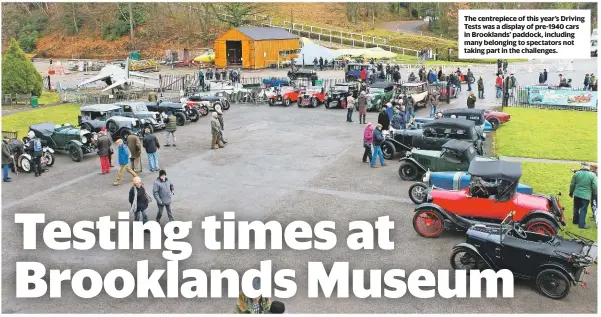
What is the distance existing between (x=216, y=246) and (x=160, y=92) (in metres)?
24.2

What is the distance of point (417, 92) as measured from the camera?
28.7 m

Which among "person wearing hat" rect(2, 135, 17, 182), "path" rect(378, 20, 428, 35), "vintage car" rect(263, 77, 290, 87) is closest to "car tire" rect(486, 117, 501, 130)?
"vintage car" rect(263, 77, 290, 87)

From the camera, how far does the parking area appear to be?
944cm

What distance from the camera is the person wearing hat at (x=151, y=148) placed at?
1742 cm

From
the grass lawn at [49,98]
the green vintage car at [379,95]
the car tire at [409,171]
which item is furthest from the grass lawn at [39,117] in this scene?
the car tire at [409,171]

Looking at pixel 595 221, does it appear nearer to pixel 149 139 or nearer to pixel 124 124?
pixel 149 139

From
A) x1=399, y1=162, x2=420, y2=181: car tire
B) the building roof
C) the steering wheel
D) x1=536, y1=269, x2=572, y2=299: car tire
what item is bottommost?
x1=536, y1=269, x2=572, y2=299: car tire

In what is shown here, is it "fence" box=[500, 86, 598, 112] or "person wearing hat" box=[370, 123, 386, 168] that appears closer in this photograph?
"person wearing hat" box=[370, 123, 386, 168]

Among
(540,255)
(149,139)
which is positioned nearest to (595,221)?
(540,255)

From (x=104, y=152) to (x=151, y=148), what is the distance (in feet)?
4.46

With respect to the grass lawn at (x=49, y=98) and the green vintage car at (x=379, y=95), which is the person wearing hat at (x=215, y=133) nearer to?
the green vintage car at (x=379, y=95)

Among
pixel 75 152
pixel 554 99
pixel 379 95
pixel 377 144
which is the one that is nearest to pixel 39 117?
pixel 75 152

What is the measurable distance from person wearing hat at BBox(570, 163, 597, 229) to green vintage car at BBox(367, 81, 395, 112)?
15.6 meters
